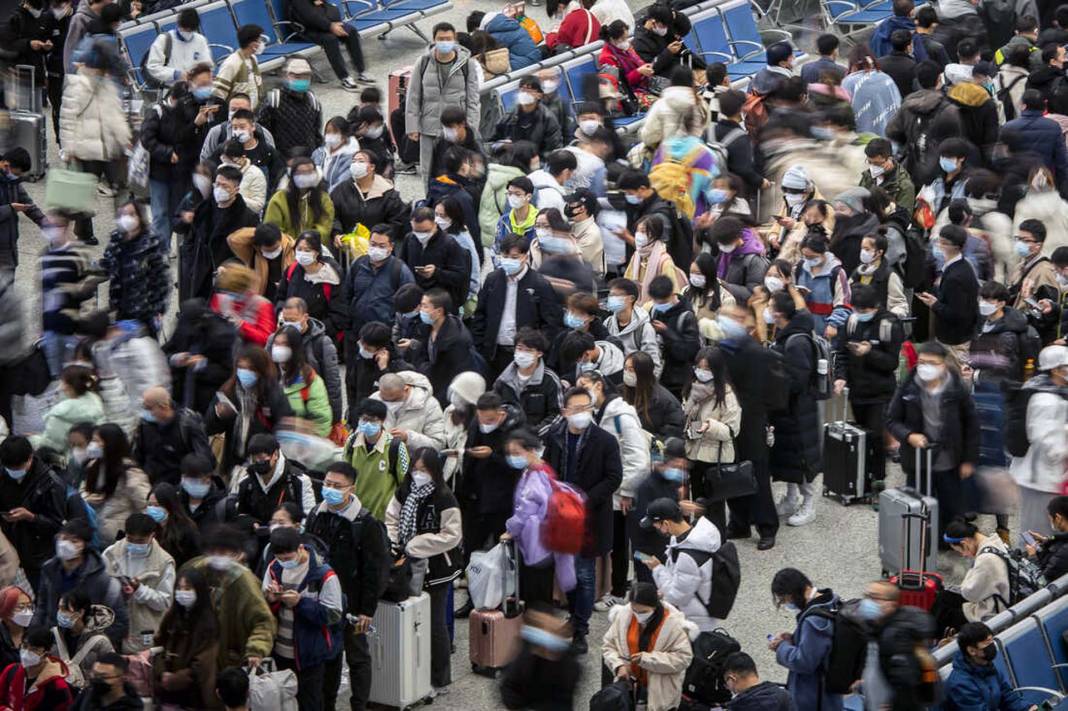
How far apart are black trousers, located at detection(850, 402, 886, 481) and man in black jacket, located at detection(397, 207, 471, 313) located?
2766 mm

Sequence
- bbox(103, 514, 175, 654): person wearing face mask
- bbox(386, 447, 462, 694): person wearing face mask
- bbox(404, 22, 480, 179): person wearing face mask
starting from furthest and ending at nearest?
bbox(404, 22, 480, 179): person wearing face mask < bbox(386, 447, 462, 694): person wearing face mask < bbox(103, 514, 175, 654): person wearing face mask

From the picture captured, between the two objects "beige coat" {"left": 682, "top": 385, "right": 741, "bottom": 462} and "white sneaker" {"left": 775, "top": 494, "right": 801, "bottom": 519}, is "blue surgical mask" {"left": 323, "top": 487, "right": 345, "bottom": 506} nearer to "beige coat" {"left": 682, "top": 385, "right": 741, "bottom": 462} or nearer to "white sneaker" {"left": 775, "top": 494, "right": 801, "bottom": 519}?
"beige coat" {"left": 682, "top": 385, "right": 741, "bottom": 462}

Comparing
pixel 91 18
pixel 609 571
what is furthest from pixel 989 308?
pixel 91 18

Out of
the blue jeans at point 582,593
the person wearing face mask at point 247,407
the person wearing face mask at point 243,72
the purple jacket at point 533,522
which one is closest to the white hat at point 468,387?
the purple jacket at point 533,522

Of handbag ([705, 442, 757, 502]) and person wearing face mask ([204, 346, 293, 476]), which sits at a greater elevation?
person wearing face mask ([204, 346, 293, 476])

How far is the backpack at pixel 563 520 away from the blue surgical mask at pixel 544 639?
1.81 metres

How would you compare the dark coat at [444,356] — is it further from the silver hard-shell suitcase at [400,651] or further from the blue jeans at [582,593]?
the silver hard-shell suitcase at [400,651]

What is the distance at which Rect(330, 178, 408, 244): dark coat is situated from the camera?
49.5ft

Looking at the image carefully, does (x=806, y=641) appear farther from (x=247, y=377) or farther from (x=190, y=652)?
(x=247, y=377)

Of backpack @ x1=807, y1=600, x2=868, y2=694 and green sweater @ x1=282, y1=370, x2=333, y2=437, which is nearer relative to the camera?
backpack @ x1=807, y1=600, x2=868, y2=694

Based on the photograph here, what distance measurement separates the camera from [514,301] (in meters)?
13.7

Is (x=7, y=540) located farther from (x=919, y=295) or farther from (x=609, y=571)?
(x=919, y=295)

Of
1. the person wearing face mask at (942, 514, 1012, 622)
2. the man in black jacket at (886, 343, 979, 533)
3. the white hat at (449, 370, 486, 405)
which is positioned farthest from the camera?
the man in black jacket at (886, 343, 979, 533)

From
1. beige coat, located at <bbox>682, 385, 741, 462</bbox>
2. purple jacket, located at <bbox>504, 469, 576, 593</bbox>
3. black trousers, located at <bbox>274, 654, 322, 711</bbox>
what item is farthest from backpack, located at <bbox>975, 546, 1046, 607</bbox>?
black trousers, located at <bbox>274, 654, 322, 711</bbox>
